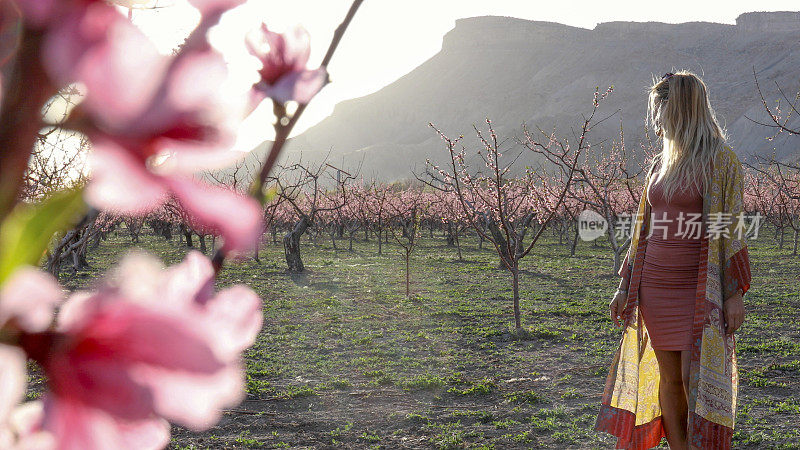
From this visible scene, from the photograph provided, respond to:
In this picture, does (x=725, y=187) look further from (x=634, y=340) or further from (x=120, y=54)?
(x=120, y=54)

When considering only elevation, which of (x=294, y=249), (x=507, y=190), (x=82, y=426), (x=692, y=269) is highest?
(x=507, y=190)

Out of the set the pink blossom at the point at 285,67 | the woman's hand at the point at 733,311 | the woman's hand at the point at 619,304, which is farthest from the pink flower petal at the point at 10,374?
the woman's hand at the point at 619,304

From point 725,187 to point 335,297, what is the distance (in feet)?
27.5

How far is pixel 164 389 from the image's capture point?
0.45 ft

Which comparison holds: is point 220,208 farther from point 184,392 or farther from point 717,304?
point 717,304

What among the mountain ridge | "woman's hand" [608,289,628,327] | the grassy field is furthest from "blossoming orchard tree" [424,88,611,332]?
the mountain ridge

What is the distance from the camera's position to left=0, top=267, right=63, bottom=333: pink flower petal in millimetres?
149

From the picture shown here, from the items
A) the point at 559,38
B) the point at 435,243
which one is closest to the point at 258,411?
the point at 435,243

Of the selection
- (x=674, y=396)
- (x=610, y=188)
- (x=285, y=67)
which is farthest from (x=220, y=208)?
(x=610, y=188)

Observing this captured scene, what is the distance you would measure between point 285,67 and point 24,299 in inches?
5.8

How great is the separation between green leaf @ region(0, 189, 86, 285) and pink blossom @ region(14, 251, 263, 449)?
2cm

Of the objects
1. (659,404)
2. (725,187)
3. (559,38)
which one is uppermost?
(559,38)

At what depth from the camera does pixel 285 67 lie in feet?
0.86

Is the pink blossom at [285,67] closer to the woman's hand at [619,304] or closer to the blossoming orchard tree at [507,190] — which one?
the woman's hand at [619,304]
